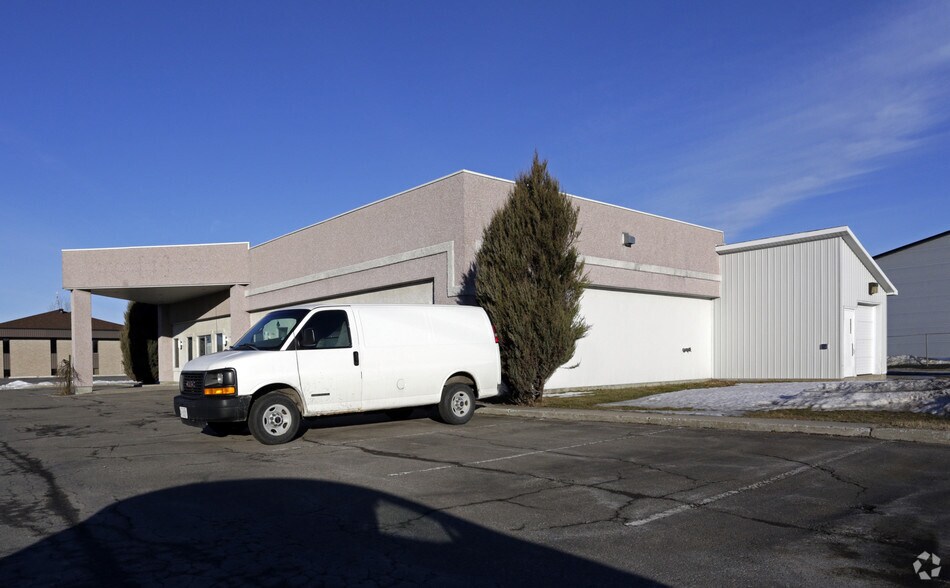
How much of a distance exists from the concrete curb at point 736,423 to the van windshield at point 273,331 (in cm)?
501

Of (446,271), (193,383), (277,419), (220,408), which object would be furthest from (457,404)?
(446,271)

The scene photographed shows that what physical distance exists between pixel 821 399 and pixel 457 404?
6.68m

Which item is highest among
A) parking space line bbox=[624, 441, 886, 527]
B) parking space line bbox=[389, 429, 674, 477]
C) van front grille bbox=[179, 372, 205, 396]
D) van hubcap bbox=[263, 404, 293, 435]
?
van front grille bbox=[179, 372, 205, 396]

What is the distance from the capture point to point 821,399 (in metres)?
13.0

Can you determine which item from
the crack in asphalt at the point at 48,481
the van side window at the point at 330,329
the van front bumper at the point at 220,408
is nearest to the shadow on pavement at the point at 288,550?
the crack in asphalt at the point at 48,481

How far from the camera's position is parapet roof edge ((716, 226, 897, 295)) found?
21.2 m

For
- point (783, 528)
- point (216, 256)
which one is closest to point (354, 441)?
point (783, 528)

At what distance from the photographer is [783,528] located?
18.4ft

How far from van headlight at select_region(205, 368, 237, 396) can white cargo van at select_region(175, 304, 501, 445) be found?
14mm

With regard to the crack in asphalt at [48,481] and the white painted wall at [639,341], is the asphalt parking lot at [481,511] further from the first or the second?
the white painted wall at [639,341]

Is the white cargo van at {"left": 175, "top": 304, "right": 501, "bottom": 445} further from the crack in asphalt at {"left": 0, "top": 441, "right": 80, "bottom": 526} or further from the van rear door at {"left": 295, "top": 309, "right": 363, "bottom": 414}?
the crack in asphalt at {"left": 0, "top": 441, "right": 80, "bottom": 526}

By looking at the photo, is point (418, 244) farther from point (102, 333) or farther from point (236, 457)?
point (102, 333)

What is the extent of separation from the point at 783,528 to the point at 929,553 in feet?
3.25

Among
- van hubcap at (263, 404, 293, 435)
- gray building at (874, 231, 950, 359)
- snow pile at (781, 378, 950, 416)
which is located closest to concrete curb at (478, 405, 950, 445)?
snow pile at (781, 378, 950, 416)
